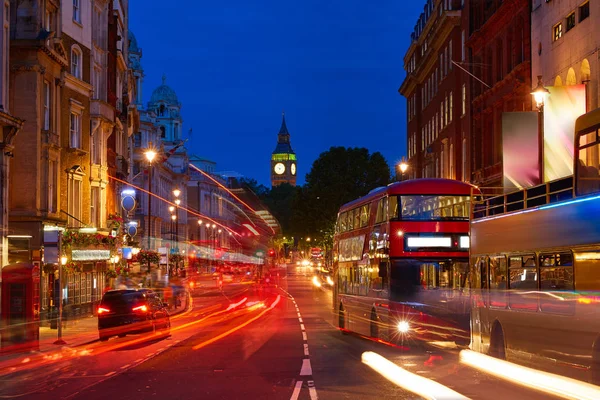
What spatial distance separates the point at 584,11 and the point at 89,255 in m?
24.6

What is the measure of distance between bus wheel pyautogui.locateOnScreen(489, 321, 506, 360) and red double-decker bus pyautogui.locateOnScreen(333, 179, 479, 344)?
3.14m

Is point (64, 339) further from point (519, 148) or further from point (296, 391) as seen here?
point (519, 148)

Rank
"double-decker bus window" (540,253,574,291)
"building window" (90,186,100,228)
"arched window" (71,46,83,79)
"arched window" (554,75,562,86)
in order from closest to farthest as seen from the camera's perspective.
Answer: "double-decker bus window" (540,253,574,291), "arched window" (554,75,562,86), "arched window" (71,46,83,79), "building window" (90,186,100,228)

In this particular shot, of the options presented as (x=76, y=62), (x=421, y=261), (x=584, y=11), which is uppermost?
(x=76, y=62)

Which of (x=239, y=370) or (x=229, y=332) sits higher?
(x=239, y=370)

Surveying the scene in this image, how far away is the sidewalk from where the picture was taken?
925 inches

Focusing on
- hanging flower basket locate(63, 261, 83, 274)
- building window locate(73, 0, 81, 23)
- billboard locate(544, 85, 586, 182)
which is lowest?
hanging flower basket locate(63, 261, 83, 274)

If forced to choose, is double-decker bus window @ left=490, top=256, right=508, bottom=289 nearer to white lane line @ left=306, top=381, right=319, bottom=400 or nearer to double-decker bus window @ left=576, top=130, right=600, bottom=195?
double-decker bus window @ left=576, top=130, right=600, bottom=195

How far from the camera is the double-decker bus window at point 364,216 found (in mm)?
27366

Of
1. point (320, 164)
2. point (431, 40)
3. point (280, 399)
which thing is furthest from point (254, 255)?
point (280, 399)

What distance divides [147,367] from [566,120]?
19.7 meters

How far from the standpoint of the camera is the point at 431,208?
79.8ft

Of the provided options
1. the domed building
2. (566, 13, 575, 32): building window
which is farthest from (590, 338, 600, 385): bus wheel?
the domed building

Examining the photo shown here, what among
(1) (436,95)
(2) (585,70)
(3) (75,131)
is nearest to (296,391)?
(2) (585,70)
